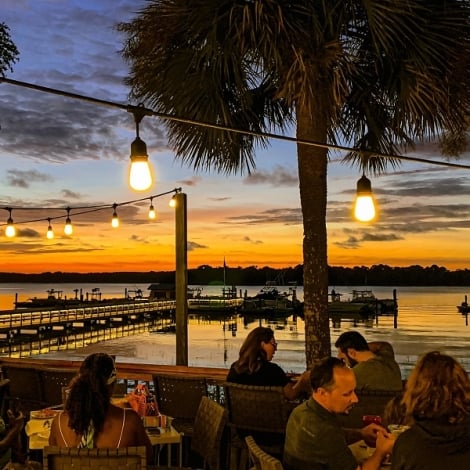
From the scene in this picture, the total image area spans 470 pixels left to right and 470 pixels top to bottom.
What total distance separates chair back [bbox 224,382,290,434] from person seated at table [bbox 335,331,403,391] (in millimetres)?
563

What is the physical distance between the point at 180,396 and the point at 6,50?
183 inches

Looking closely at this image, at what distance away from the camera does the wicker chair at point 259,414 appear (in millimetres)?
4980

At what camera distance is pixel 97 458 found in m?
3.02

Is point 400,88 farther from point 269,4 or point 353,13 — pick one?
point 269,4

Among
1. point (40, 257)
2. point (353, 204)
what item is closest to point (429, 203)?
point (40, 257)

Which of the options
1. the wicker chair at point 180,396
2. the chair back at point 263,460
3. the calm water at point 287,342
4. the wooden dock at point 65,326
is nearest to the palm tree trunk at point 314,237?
the wicker chair at point 180,396

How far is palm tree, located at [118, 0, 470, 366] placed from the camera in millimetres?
6105

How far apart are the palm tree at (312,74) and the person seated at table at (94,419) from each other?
3555 millimetres

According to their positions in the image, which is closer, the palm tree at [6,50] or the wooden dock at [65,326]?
the palm tree at [6,50]

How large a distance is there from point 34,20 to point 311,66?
8214mm

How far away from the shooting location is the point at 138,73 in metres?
7.09

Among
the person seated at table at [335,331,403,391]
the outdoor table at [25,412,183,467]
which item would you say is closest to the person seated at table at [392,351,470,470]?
the outdoor table at [25,412,183,467]

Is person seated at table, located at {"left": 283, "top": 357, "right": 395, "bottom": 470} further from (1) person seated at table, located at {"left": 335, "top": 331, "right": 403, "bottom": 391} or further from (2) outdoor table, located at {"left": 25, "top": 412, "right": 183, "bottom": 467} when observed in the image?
(1) person seated at table, located at {"left": 335, "top": 331, "right": 403, "bottom": 391}

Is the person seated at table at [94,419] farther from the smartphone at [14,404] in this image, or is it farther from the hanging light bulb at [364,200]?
the smartphone at [14,404]
